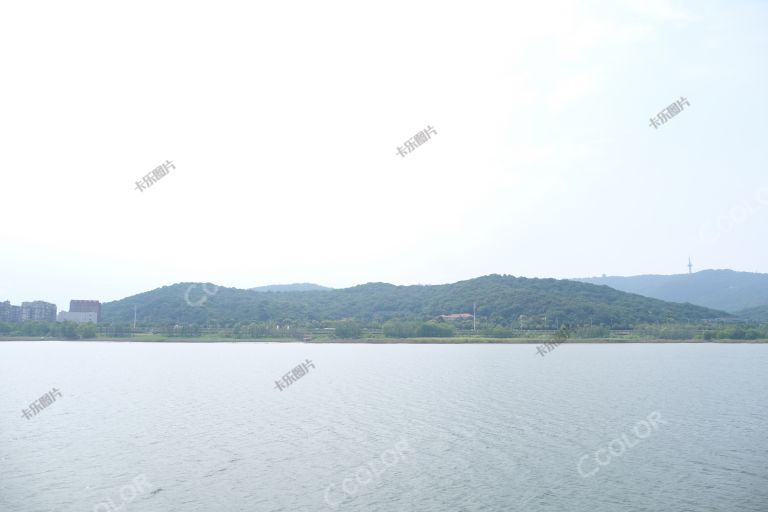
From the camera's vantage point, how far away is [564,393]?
58.1 meters

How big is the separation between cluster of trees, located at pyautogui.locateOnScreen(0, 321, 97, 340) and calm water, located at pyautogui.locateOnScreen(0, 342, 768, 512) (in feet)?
405

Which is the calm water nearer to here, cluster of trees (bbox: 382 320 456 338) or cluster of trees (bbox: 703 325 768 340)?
cluster of trees (bbox: 382 320 456 338)

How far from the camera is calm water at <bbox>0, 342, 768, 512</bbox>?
25703 millimetres

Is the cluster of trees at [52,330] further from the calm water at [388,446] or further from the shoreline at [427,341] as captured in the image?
the calm water at [388,446]

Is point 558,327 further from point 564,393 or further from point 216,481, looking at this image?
point 216,481

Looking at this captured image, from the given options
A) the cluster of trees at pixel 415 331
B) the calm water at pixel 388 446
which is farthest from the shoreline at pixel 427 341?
the calm water at pixel 388 446

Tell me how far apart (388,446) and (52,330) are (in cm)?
18204

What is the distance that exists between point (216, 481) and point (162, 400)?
98.3ft

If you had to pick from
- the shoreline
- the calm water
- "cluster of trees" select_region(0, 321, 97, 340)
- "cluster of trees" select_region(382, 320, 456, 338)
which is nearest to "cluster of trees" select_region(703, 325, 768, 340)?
the shoreline

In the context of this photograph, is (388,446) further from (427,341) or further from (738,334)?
(738,334)

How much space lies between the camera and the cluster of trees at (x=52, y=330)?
181 meters

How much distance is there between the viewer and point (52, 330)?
186 m

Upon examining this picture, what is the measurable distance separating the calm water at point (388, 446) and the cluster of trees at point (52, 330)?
124m

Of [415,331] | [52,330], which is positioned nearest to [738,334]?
[415,331]
